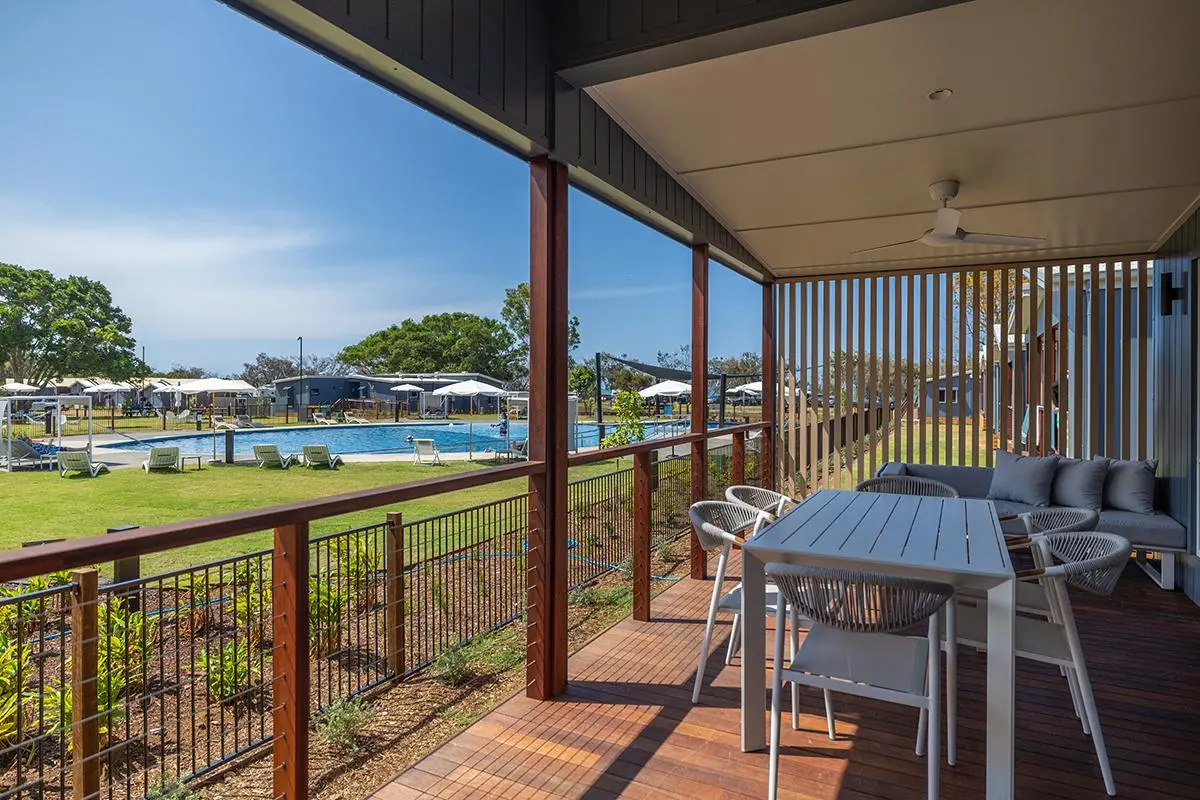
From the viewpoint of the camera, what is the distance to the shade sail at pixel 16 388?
12.9ft

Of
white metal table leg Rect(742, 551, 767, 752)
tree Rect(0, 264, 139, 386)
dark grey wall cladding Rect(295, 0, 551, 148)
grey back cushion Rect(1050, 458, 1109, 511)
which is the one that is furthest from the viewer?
grey back cushion Rect(1050, 458, 1109, 511)

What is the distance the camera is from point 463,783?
2.16 m

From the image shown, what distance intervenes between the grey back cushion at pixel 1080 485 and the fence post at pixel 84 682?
5514 millimetres

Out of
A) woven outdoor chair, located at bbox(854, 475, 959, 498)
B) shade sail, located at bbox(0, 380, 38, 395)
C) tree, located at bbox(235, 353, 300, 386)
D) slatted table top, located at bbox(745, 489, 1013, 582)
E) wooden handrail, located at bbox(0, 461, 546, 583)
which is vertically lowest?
woven outdoor chair, located at bbox(854, 475, 959, 498)

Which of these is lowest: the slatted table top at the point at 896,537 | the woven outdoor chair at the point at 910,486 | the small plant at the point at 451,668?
the small plant at the point at 451,668

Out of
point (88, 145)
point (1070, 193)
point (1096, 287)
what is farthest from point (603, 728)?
point (88, 145)

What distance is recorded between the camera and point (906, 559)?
6.89 feet

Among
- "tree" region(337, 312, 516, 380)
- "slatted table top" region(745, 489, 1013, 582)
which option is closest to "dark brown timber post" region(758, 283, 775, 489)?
"slatted table top" region(745, 489, 1013, 582)

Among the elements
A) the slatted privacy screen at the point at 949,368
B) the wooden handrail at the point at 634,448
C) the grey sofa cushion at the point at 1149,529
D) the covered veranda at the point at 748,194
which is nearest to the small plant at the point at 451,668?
the covered veranda at the point at 748,194

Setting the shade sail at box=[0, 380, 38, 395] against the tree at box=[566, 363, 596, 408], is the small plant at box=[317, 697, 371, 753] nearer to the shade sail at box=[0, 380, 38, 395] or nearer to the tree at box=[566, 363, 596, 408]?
the shade sail at box=[0, 380, 38, 395]

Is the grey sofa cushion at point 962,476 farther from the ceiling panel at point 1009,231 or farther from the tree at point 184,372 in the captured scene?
the tree at point 184,372

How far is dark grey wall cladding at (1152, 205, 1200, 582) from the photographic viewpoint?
167 inches

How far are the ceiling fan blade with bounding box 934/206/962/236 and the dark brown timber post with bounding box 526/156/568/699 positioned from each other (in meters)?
2.26

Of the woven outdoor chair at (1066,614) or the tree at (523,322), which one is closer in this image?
the woven outdoor chair at (1066,614)
